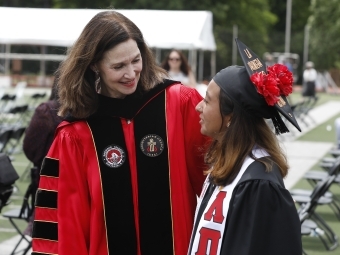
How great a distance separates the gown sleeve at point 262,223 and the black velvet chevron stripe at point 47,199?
1.02 m

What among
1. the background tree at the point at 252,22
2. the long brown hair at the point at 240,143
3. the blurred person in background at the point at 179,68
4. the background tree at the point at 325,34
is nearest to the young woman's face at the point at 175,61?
the blurred person in background at the point at 179,68

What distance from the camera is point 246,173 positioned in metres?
2.92

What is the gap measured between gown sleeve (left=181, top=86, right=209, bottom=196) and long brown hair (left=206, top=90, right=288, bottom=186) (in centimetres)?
57

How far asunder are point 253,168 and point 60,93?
1.09 m

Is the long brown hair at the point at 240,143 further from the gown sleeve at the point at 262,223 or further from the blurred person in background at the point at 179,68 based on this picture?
the blurred person in background at the point at 179,68

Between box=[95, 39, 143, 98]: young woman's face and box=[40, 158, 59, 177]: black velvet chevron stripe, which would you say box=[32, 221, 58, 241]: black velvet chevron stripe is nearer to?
box=[40, 158, 59, 177]: black velvet chevron stripe

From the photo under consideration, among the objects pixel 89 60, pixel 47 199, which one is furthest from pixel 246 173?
pixel 47 199

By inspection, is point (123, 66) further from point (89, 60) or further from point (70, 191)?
point (70, 191)

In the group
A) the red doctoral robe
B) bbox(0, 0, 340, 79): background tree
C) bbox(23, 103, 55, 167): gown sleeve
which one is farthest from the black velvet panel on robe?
bbox(0, 0, 340, 79): background tree

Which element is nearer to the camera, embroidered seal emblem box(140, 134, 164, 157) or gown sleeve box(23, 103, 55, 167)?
embroidered seal emblem box(140, 134, 164, 157)

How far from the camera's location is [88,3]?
175ft

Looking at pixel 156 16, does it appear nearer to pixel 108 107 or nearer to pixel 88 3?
pixel 108 107

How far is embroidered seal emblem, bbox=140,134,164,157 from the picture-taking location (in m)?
3.57

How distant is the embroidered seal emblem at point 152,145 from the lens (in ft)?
11.7
